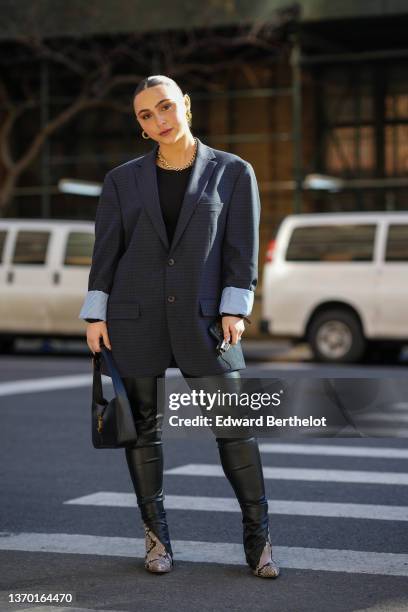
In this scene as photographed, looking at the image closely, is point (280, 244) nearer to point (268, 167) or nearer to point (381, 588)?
point (268, 167)

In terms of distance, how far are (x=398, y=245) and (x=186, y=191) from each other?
38.4 ft

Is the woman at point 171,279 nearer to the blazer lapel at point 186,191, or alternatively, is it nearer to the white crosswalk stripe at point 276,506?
the blazer lapel at point 186,191

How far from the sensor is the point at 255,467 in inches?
197

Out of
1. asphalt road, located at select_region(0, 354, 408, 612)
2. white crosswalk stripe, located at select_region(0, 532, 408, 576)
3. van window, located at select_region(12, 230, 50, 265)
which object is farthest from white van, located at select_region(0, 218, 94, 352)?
white crosswalk stripe, located at select_region(0, 532, 408, 576)

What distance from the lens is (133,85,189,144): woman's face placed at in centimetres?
497

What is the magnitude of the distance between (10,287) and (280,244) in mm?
4046

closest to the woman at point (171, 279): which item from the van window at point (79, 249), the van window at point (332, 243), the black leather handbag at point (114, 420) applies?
the black leather handbag at point (114, 420)

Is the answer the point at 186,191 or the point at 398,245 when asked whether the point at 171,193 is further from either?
the point at 398,245

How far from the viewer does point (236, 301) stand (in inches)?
193

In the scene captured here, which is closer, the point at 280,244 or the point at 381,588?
the point at 381,588

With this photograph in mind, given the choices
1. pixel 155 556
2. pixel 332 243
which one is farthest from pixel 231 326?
pixel 332 243

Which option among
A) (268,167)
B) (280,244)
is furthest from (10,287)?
(268,167)

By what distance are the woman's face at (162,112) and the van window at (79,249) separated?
13168 millimetres

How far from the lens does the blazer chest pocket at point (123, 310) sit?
16.4ft
